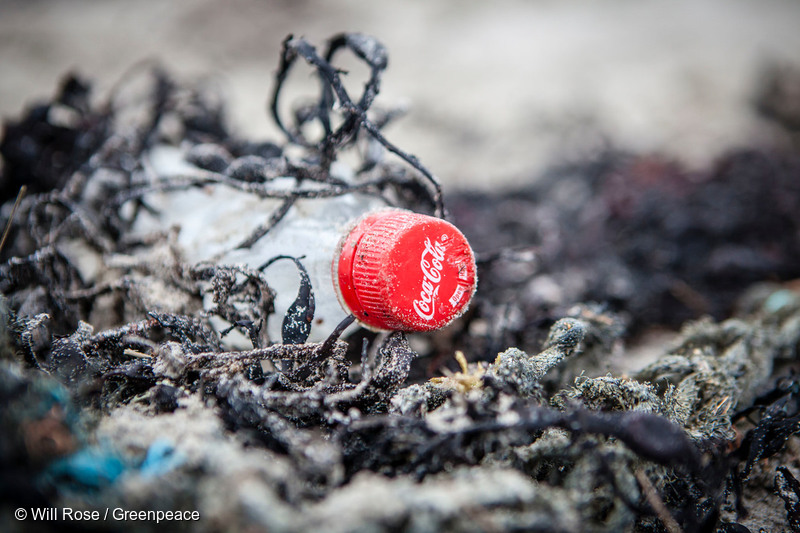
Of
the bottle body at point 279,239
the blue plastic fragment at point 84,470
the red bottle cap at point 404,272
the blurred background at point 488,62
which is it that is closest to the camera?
the blue plastic fragment at point 84,470

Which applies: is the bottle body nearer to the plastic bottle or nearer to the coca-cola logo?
the plastic bottle

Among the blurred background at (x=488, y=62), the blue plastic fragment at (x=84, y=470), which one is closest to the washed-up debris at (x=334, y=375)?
the blue plastic fragment at (x=84, y=470)

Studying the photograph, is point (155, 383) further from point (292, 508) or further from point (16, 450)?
point (292, 508)

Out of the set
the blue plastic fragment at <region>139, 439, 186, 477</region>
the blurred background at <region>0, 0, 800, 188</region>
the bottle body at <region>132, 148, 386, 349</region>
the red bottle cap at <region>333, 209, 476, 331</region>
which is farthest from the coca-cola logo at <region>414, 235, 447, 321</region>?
the blurred background at <region>0, 0, 800, 188</region>

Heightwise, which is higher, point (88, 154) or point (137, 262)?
point (88, 154)

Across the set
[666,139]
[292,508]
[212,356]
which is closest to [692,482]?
[292,508]

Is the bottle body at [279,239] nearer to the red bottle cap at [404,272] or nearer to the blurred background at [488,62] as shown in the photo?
the red bottle cap at [404,272]

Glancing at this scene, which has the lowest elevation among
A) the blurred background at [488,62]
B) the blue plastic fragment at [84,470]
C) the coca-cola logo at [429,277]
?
the blue plastic fragment at [84,470]
